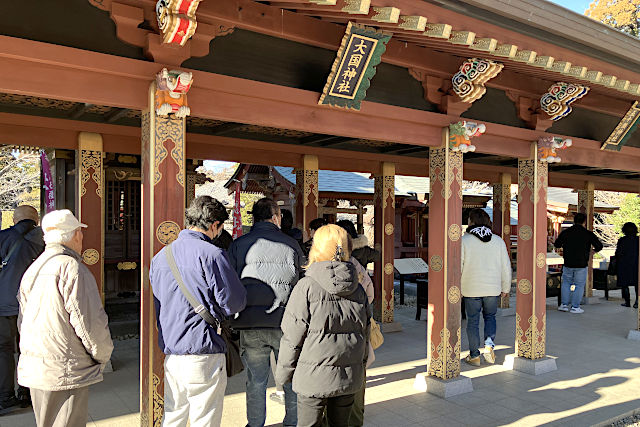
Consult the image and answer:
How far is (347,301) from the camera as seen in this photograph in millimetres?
2680

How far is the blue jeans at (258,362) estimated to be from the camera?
11.2 ft

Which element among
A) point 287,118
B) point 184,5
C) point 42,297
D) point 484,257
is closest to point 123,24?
point 184,5

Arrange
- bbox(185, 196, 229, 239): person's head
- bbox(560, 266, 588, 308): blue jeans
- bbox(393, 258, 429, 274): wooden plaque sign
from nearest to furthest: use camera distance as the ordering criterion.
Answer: bbox(185, 196, 229, 239): person's head, bbox(560, 266, 588, 308): blue jeans, bbox(393, 258, 429, 274): wooden plaque sign

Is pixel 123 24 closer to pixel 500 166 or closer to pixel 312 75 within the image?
pixel 312 75

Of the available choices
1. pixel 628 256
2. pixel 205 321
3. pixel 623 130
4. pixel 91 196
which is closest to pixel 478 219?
pixel 623 130

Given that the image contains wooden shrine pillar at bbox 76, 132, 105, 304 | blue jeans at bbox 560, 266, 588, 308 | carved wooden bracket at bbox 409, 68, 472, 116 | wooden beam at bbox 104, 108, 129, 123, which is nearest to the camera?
carved wooden bracket at bbox 409, 68, 472, 116

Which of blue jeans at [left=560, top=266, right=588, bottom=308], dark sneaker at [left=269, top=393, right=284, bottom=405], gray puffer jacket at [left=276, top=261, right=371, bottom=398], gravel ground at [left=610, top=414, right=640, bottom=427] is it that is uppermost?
gray puffer jacket at [left=276, top=261, right=371, bottom=398]

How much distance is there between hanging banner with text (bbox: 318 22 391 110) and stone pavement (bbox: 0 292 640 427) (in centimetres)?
290

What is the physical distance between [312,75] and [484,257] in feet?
10.1

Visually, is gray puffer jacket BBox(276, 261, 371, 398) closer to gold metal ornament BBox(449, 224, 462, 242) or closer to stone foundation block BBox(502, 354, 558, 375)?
gold metal ornament BBox(449, 224, 462, 242)

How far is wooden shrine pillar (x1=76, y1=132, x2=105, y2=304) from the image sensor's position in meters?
5.83

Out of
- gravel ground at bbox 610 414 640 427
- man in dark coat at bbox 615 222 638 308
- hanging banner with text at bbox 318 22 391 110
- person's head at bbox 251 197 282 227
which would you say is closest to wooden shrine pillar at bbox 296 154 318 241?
hanging banner with text at bbox 318 22 391 110

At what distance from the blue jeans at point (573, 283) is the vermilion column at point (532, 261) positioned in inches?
159

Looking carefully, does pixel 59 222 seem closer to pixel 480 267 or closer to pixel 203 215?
pixel 203 215
